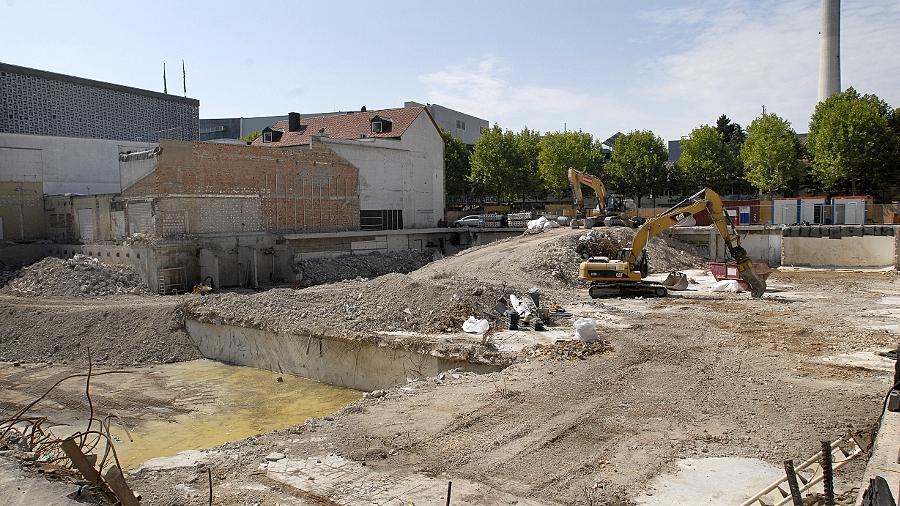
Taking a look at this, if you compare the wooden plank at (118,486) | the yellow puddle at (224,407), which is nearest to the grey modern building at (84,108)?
the yellow puddle at (224,407)

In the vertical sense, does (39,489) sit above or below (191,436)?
above

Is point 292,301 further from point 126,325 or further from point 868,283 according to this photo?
point 868,283

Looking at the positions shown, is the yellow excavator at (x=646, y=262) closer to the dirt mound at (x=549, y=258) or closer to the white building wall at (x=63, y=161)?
the dirt mound at (x=549, y=258)

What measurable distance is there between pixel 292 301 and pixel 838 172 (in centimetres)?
3666

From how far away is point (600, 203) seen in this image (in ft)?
110

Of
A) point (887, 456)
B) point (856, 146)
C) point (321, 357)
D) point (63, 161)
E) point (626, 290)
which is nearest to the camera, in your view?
point (887, 456)

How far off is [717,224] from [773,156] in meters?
27.8

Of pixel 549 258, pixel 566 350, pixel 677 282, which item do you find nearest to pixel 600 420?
pixel 566 350

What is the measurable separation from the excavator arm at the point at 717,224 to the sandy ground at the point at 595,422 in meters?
5.83

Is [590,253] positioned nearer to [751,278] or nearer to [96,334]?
[751,278]

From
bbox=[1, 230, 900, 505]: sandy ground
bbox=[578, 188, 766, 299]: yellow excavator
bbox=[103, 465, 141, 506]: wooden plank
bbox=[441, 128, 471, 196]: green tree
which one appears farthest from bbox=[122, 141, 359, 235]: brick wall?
bbox=[103, 465, 141, 506]: wooden plank

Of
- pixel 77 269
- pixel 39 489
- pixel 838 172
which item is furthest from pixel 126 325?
pixel 838 172

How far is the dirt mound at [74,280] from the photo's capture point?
2567 cm

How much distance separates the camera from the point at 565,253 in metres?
28.5
